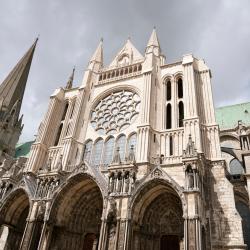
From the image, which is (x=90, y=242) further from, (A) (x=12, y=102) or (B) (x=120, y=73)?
(A) (x=12, y=102)

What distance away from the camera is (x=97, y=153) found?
1939 centimetres

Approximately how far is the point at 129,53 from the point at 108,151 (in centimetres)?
1142

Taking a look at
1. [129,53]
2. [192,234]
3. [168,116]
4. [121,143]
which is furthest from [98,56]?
[192,234]

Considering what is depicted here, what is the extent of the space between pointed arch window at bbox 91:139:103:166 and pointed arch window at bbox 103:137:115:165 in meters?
0.41

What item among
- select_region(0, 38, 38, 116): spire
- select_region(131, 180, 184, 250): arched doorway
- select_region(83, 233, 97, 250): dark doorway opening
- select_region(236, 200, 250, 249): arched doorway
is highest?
select_region(0, 38, 38, 116): spire

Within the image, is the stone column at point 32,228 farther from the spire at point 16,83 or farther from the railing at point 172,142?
the spire at point 16,83

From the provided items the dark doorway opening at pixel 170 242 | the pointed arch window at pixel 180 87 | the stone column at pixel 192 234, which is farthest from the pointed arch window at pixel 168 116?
the stone column at pixel 192 234

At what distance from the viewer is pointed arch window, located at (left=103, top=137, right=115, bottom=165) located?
18.6 meters

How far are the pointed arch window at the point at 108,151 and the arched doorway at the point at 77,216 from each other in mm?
2683

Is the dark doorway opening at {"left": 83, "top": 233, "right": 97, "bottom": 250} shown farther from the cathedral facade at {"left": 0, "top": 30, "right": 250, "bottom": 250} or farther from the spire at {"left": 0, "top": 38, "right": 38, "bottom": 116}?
the spire at {"left": 0, "top": 38, "right": 38, "bottom": 116}

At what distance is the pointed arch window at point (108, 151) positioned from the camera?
18.6m

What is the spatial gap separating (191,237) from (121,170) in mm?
4983

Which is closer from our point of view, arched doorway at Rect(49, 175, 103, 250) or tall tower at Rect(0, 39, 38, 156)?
arched doorway at Rect(49, 175, 103, 250)

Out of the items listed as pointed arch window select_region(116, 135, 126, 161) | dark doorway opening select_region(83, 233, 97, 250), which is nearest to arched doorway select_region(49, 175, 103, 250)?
dark doorway opening select_region(83, 233, 97, 250)
